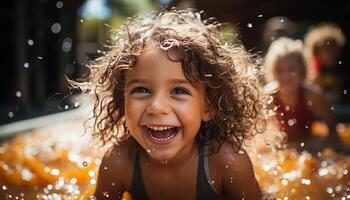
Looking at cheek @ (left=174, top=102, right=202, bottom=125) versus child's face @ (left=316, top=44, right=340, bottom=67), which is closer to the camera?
cheek @ (left=174, top=102, right=202, bottom=125)

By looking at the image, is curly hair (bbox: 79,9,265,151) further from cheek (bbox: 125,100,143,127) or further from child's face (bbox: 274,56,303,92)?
child's face (bbox: 274,56,303,92)

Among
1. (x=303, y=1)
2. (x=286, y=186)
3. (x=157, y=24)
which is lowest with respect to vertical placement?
(x=286, y=186)

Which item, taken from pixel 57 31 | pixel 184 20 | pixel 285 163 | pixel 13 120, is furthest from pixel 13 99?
pixel 184 20

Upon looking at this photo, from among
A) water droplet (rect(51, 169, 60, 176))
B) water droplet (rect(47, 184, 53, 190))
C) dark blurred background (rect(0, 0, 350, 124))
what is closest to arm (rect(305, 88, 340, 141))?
dark blurred background (rect(0, 0, 350, 124))

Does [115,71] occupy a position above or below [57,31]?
below

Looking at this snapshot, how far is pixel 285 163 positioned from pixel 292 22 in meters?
6.60

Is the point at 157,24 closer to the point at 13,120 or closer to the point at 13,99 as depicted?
the point at 13,120

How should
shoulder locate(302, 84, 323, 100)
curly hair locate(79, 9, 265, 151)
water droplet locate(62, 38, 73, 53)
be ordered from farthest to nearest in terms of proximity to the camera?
1. water droplet locate(62, 38, 73, 53)
2. shoulder locate(302, 84, 323, 100)
3. curly hair locate(79, 9, 265, 151)

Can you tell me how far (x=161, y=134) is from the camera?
8.96ft

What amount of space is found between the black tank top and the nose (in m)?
0.44

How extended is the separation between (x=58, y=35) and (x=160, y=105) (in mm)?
6836

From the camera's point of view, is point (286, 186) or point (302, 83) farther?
point (302, 83)

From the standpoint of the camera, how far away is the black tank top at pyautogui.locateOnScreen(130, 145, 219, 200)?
2967 millimetres

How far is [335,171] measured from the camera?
413cm
